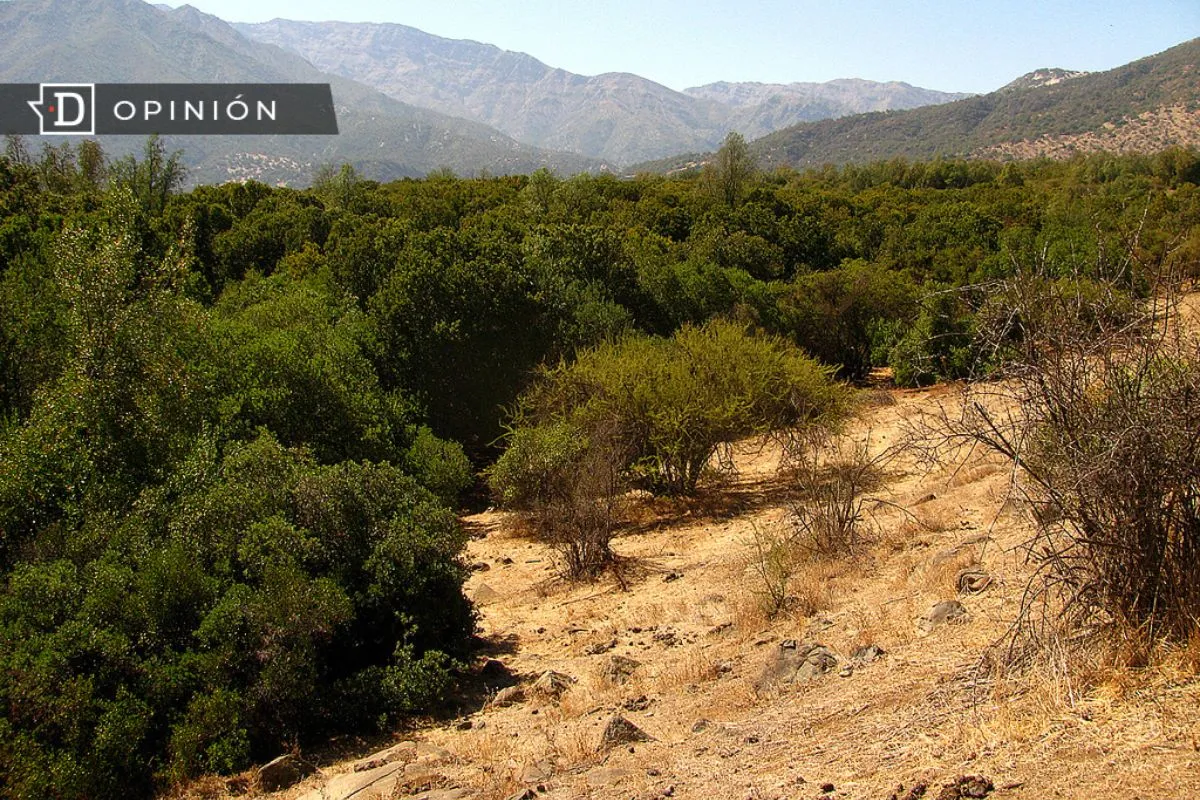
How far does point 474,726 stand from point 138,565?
4.67 metres

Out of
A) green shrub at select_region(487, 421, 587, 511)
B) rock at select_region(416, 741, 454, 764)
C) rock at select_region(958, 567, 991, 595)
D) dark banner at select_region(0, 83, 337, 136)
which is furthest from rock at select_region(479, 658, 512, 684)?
dark banner at select_region(0, 83, 337, 136)

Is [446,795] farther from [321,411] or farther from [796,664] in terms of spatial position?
[321,411]

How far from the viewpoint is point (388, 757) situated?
28.1 feet

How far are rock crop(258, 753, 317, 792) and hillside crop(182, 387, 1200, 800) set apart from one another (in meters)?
0.22

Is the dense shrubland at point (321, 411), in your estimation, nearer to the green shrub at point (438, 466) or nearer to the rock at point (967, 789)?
the green shrub at point (438, 466)

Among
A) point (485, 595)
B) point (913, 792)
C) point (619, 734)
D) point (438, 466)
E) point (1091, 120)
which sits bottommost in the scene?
point (485, 595)

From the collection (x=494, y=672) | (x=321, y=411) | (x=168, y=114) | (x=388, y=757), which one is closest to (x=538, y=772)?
(x=388, y=757)

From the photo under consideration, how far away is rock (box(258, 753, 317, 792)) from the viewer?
8602 mm

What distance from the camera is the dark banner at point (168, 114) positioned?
165 ft

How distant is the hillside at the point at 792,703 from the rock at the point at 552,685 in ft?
0.21

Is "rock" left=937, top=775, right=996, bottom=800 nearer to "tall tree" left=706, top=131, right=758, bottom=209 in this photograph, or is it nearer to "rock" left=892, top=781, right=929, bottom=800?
"rock" left=892, top=781, right=929, bottom=800

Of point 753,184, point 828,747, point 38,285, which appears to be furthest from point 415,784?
point 753,184

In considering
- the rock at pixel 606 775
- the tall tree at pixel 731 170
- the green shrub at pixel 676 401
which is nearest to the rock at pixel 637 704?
the rock at pixel 606 775

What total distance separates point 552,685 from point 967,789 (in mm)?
5730
